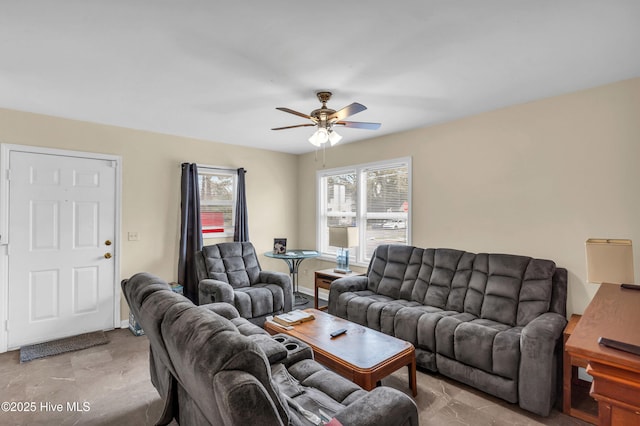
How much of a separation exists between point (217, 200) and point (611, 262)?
444 cm

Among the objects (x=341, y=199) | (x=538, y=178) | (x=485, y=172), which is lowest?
(x=341, y=199)

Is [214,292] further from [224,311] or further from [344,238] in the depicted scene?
[344,238]

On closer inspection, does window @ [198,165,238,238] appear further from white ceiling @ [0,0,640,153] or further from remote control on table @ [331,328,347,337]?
remote control on table @ [331,328,347,337]

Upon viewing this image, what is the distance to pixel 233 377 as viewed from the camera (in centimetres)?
100

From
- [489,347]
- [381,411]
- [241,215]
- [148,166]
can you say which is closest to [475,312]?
[489,347]

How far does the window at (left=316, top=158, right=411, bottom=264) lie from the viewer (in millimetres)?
4312

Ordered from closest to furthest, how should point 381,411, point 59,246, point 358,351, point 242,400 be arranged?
point 242,400, point 381,411, point 358,351, point 59,246

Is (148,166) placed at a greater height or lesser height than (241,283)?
greater

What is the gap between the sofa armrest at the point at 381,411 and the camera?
54.7 inches

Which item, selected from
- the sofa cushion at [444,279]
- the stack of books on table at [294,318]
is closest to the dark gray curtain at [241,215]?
Result: the stack of books on table at [294,318]

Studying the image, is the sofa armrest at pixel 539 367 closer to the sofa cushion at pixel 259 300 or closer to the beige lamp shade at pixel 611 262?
the beige lamp shade at pixel 611 262

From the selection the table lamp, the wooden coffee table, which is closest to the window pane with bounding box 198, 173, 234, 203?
the table lamp

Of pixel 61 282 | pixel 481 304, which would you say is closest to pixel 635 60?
pixel 481 304

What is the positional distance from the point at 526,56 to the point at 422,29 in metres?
0.87
